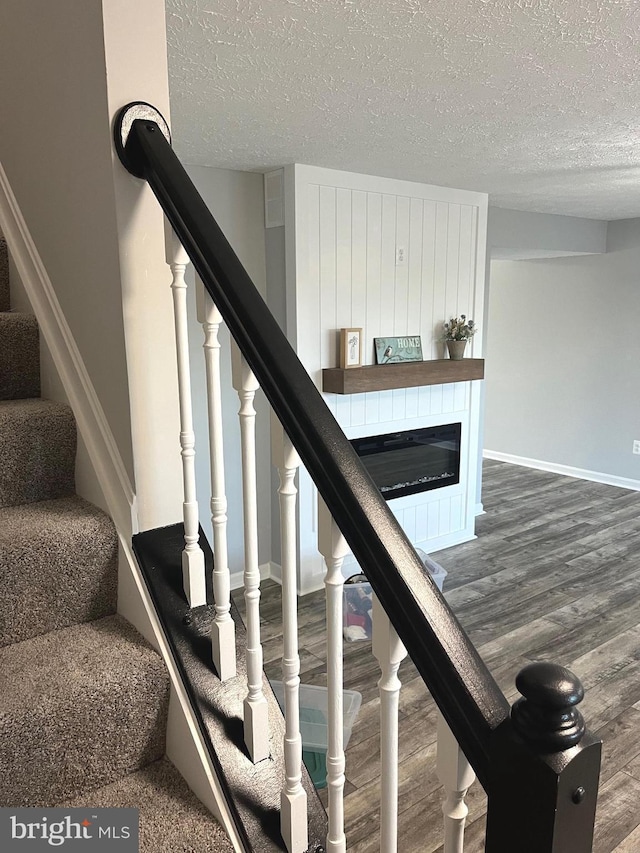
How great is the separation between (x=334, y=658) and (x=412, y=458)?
374 cm

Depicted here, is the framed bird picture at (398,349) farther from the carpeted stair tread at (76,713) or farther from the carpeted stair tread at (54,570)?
the carpeted stair tread at (76,713)

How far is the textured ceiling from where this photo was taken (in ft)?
5.58

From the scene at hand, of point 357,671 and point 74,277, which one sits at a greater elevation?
point 74,277

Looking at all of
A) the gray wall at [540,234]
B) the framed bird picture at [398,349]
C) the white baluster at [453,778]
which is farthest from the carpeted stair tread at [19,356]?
the gray wall at [540,234]

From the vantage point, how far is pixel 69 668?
108cm

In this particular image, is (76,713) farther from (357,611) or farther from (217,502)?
(357,611)

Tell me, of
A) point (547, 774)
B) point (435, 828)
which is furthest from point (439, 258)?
point (547, 774)

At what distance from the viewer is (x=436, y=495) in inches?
186

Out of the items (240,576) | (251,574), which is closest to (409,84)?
(251,574)

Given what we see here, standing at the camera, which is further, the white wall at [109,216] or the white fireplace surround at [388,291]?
the white fireplace surround at [388,291]

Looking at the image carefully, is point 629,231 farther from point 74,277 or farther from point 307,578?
point 74,277

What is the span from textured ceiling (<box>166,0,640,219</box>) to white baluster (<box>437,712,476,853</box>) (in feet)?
5.43

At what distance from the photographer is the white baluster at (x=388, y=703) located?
0.74 meters

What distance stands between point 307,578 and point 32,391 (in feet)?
9.03
